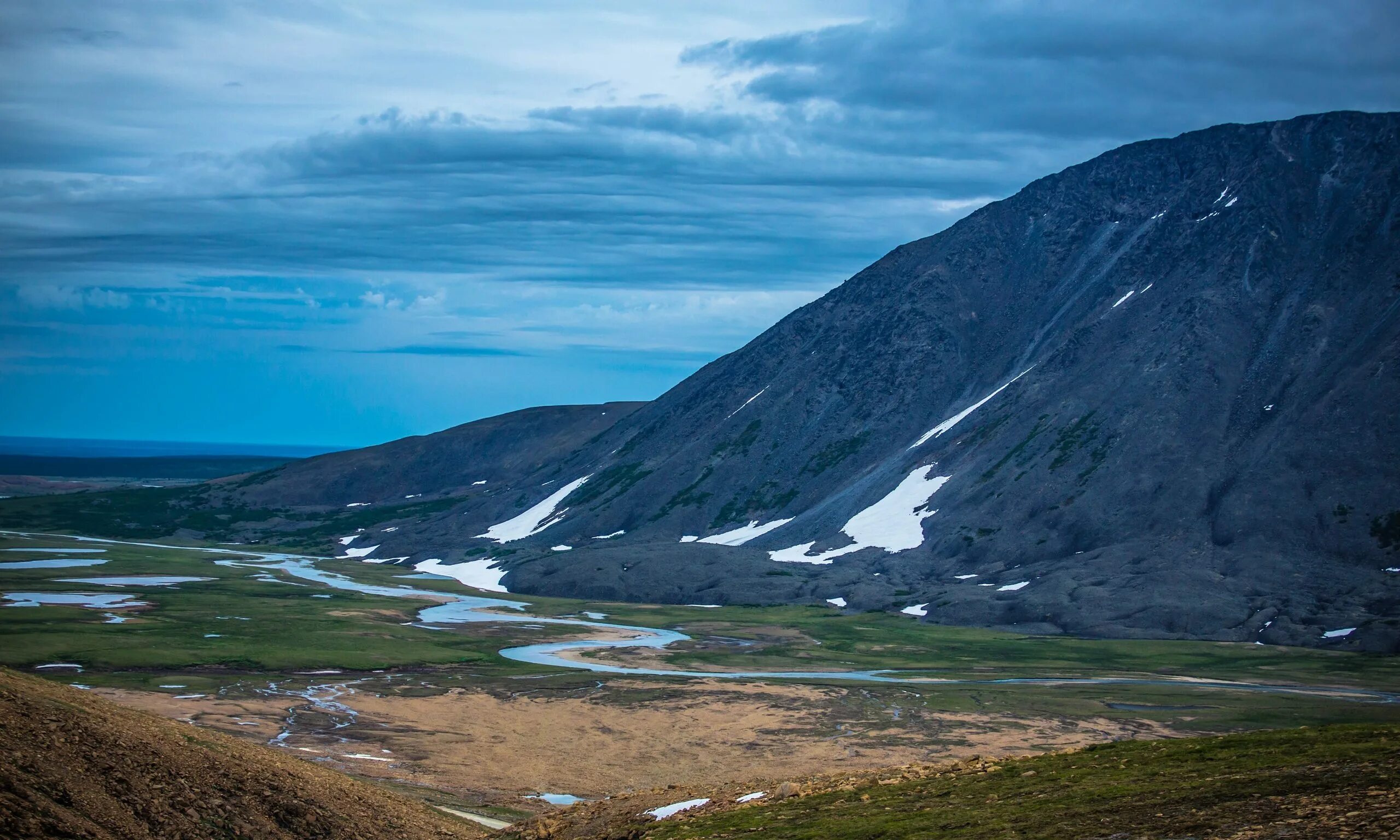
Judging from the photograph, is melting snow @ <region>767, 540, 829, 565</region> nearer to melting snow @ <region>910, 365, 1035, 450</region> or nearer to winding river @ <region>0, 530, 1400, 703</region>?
melting snow @ <region>910, 365, 1035, 450</region>

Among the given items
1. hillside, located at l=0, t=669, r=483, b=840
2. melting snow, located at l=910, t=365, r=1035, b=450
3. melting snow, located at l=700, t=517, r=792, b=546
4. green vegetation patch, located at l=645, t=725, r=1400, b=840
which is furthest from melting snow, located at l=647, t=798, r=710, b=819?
melting snow, located at l=910, t=365, r=1035, b=450

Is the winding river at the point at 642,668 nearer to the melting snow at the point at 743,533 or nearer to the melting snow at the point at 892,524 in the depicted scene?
the melting snow at the point at 892,524

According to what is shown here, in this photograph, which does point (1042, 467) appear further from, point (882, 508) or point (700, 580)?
point (700, 580)

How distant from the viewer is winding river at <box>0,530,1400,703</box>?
9719cm

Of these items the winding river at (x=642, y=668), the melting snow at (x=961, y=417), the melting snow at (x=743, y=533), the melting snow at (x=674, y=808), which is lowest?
the winding river at (x=642, y=668)

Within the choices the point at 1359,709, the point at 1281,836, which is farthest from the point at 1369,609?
the point at 1281,836

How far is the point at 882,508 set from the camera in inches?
7023

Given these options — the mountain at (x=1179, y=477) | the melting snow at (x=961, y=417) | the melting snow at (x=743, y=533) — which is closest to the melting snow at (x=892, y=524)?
the mountain at (x=1179, y=477)

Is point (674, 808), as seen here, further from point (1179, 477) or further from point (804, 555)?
point (804, 555)

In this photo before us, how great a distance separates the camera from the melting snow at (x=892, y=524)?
168 metres

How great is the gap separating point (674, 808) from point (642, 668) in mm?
66725

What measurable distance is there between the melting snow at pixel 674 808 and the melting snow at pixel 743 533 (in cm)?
14542

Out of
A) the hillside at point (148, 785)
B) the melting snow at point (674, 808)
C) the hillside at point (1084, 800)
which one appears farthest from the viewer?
the melting snow at point (674, 808)

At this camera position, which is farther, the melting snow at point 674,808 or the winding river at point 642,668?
the winding river at point 642,668
